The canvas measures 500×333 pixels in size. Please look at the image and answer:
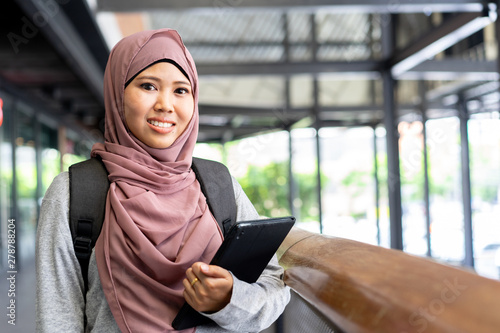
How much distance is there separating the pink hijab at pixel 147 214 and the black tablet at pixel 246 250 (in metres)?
0.05

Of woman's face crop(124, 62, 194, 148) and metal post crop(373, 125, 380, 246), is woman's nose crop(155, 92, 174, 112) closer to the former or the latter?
woman's face crop(124, 62, 194, 148)

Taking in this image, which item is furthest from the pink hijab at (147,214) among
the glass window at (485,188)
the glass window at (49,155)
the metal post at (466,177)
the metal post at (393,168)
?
the glass window at (49,155)

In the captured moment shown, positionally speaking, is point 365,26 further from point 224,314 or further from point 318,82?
point 224,314

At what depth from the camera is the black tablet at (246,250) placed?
2.91ft

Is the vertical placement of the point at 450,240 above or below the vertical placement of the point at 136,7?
below

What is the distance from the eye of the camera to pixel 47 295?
98 cm

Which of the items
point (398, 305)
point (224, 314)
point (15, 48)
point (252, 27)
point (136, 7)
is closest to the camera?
point (398, 305)

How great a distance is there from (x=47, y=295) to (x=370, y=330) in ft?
2.10

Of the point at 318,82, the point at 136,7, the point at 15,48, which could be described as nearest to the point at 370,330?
the point at 136,7

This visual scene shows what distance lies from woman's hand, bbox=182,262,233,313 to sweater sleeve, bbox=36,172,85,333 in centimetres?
24

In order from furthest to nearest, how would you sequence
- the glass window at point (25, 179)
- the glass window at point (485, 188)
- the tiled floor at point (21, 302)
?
the glass window at point (25, 179), the glass window at point (485, 188), the tiled floor at point (21, 302)

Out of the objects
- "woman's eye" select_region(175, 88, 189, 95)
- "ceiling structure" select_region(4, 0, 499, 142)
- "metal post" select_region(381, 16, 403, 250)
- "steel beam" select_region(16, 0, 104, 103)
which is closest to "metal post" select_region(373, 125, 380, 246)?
"ceiling structure" select_region(4, 0, 499, 142)

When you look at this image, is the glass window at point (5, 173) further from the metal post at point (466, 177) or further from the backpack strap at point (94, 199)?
the metal post at point (466, 177)

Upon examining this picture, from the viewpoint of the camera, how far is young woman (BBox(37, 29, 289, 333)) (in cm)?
98
